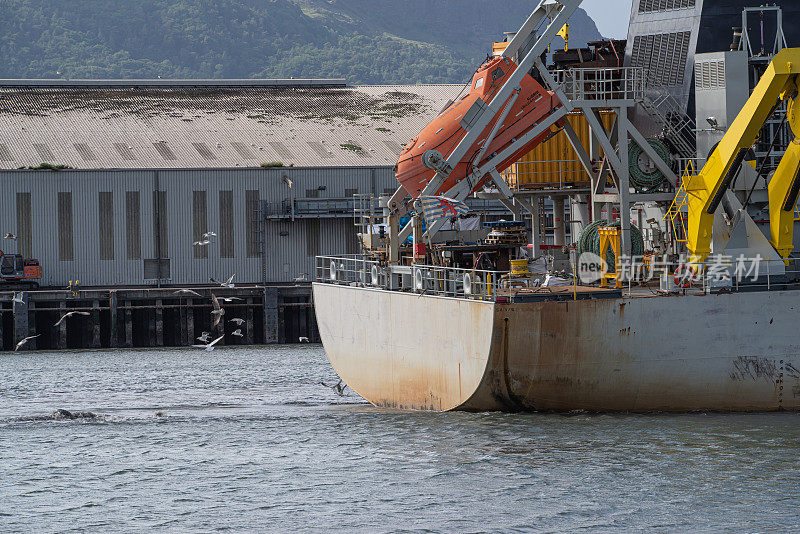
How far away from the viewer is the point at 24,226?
66.0m

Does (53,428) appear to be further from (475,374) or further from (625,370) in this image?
(625,370)

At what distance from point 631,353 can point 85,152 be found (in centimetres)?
5095

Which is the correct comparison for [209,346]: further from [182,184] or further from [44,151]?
[44,151]

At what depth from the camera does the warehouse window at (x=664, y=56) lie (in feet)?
102

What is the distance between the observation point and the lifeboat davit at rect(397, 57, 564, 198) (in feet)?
100

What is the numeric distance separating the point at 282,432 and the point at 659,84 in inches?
499

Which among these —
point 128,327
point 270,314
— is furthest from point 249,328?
point 128,327

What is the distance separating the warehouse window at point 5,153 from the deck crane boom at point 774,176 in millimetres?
49815

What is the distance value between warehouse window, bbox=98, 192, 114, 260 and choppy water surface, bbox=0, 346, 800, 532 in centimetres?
3279

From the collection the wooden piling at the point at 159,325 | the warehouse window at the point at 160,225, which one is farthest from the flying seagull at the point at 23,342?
the warehouse window at the point at 160,225

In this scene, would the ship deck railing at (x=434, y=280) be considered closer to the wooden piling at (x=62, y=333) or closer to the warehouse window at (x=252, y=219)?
the wooden piling at (x=62, y=333)

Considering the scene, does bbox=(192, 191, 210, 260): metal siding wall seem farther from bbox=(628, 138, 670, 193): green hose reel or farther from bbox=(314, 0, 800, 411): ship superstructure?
bbox=(628, 138, 670, 193): green hose reel

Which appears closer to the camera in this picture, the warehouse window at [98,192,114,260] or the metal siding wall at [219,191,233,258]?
the warehouse window at [98,192,114,260]

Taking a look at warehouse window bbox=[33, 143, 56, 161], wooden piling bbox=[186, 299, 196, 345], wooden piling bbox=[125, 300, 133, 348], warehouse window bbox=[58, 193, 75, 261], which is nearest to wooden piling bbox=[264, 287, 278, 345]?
wooden piling bbox=[186, 299, 196, 345]
